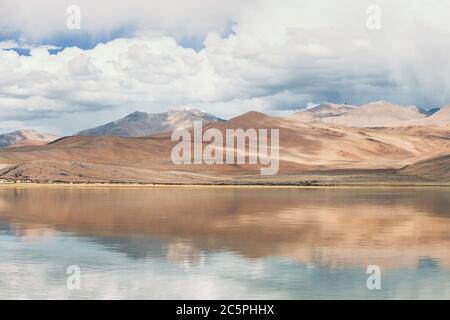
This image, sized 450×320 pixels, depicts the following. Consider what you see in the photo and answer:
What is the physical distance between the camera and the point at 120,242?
3331cm

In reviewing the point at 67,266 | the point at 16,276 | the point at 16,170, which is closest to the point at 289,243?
the point at 67,266

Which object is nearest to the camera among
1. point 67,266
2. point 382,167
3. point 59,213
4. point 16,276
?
point 16,276

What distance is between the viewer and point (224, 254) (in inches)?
1151

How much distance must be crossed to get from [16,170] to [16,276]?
389 feet

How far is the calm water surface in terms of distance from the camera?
21875mm

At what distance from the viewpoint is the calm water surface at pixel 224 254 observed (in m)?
21.9

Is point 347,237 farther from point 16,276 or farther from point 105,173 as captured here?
point 105,173

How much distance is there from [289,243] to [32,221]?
1869 centimetres
